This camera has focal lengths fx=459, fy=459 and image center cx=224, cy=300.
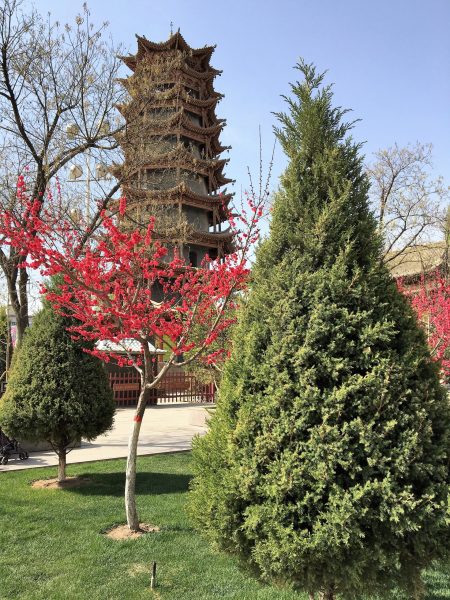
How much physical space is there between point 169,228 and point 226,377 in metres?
11.8

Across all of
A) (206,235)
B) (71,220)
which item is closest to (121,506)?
(71,220)

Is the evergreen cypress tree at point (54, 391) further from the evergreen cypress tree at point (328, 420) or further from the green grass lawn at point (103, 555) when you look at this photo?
the evergreen cypress tree at point (328, 420)

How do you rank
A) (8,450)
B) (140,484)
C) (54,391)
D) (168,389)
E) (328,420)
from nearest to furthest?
(328,420) → (54,391) → (140,484) → (8,450) → (168,389)

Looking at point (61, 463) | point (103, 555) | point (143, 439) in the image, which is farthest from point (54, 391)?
point (143, 439)

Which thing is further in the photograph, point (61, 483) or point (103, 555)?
point (61, 483)

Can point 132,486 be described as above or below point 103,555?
above

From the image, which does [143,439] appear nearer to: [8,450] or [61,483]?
[8,450]

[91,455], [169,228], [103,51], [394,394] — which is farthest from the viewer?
[169,228]

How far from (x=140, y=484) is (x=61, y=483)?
4.48 ft

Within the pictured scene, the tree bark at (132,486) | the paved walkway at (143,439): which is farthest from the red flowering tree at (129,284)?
the paved walkway at (143,439)

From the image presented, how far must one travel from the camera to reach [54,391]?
7.68 metres

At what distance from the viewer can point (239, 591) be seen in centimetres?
425

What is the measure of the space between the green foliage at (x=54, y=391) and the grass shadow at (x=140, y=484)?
88 cm

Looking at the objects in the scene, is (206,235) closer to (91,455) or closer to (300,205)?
(91,455)
